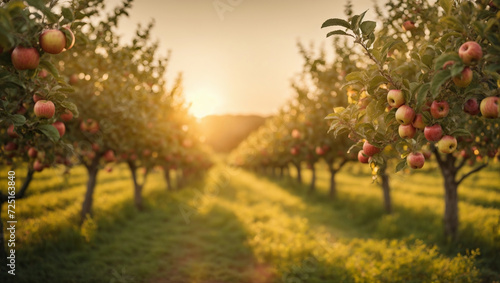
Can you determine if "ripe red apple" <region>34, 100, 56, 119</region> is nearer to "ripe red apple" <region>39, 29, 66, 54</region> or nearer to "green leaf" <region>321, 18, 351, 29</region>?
"ripe red apple" <region>39, 29, 66, 54</region>

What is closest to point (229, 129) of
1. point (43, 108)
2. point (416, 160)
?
point (43, 108)

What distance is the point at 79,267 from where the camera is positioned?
21.5 ft

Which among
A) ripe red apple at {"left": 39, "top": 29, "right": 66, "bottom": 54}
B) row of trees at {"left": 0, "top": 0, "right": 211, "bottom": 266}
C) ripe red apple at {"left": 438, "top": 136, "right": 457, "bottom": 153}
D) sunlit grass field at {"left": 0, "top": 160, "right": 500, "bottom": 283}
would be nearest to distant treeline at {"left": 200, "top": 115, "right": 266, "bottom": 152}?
sunlit grass field at {"left": 0, "top": 160, "right": 500, "bottom": 283}

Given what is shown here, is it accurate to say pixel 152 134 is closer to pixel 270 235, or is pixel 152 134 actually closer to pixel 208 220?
pixel 270 235

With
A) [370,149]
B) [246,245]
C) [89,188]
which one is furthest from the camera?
[89,188]

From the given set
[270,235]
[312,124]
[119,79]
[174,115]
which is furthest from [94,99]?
[312,124]

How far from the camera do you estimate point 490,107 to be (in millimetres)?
2514

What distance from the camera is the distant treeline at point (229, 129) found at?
124 metres

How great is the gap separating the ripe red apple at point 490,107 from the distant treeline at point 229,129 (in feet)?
382

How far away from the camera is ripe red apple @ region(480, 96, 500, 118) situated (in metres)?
2.49

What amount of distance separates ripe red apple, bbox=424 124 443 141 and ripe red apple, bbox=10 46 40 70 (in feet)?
12.0

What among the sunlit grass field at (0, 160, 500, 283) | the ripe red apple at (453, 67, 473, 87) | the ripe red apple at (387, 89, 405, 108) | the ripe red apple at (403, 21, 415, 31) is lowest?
the sunlit grass field at (0, 160, 500, 283)

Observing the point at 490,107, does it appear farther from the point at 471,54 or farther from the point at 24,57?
the point at 24,57

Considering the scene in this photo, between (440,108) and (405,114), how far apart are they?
306 mm
